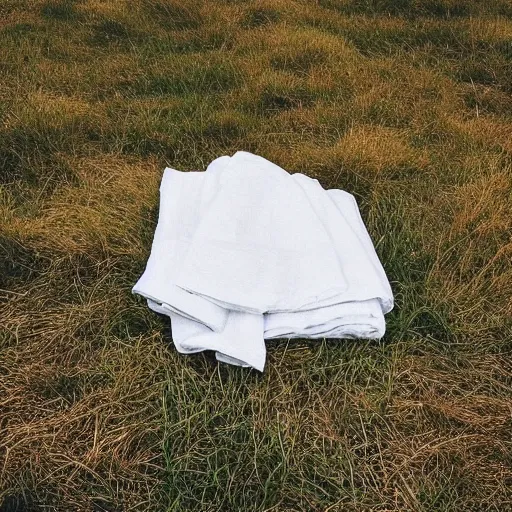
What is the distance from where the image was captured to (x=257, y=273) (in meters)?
2.22

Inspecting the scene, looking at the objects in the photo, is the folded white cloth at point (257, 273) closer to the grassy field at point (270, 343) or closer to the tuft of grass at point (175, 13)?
the grassy field at point (270, 343)

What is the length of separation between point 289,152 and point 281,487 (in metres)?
2.02

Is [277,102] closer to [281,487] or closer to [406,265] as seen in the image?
[406,265]

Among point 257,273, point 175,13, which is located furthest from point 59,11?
point 257,273

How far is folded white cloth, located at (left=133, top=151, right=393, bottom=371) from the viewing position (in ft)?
6.94

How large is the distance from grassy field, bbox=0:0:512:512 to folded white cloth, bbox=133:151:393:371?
12 centimetres

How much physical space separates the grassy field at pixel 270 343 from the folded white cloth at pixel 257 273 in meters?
0.12

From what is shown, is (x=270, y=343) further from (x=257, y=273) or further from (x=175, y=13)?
(x=175, y=13)

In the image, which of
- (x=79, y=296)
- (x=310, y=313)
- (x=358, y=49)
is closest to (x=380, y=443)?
(x=310, y=313)

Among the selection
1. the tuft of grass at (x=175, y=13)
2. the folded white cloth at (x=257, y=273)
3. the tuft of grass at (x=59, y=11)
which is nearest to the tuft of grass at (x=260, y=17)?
the tuft of grass at (x=175, y=13)

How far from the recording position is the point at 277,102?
12.8 ft

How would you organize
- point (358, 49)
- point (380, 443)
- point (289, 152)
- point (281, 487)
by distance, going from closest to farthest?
1. point (281, 487)
2. point (380, 443)
3. point (289, 152)
4. point (358, 49)

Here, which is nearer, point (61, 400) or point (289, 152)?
point (61, 400)

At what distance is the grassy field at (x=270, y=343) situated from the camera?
73.2 inches
